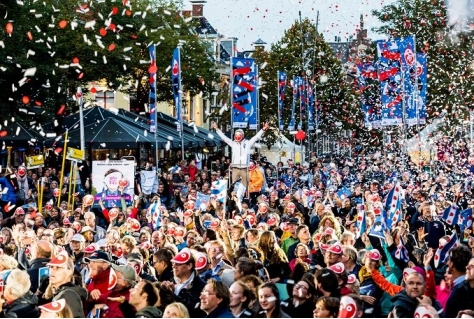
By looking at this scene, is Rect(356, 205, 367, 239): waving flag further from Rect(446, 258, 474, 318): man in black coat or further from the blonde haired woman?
the blonde haired woman

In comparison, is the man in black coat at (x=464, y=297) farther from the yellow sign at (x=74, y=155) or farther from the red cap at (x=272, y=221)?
the yellow sign at (x=74, y=155)

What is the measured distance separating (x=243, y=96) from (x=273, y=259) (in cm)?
1873

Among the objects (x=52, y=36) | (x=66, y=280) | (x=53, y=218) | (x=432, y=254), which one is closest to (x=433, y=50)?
(x=52, y=36)

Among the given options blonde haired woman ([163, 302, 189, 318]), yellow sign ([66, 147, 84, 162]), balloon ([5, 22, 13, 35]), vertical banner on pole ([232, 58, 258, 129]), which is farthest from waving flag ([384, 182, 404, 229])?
balloon ([5, 22, 13, 35])

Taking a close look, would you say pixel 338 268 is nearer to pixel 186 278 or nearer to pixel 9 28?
pixel 186 278

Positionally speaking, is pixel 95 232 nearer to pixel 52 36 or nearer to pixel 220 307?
pixel 220 307

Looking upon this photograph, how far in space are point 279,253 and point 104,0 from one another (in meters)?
38.5

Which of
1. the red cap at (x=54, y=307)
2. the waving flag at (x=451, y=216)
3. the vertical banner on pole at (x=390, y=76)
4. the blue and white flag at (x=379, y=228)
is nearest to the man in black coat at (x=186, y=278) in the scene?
the red cap at (x=54, y=307)

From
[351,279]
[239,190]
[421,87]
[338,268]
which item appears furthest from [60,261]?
[421,87]

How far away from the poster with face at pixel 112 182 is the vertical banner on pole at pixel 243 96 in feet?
24.6

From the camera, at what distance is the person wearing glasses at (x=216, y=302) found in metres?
8.62

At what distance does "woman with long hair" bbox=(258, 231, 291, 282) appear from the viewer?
38.3 feet

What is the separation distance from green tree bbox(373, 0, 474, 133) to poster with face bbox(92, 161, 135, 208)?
1193 inches

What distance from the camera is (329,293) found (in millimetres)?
9195
